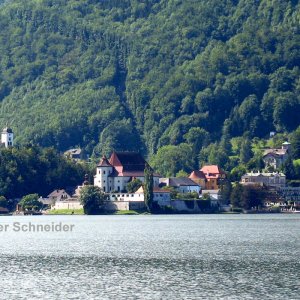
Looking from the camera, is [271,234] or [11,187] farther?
[11,187]

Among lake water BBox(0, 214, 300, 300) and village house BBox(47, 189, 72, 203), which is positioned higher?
village house BBox(47, 189, 72, 203)

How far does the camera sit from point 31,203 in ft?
606

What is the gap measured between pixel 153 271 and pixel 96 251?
15.7m

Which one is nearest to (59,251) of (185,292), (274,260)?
(274,260)

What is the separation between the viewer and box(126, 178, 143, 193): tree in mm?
185325

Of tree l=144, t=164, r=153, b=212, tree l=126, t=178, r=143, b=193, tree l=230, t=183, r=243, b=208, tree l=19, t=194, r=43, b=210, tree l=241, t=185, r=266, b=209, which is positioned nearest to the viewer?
tree l=144, t=164, r=153, b=212

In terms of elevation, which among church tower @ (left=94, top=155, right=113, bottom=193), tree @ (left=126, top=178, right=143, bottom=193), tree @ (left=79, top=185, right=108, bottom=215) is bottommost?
tree @ (left=79, top=185, right=108, bottom=215)

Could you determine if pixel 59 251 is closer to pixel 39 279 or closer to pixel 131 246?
pixel 131 246

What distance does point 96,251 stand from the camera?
283 feet

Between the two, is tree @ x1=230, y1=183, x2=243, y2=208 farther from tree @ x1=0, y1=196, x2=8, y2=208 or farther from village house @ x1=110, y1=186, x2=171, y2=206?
tree @ x1=0, y1=196, x2=8, y2=208

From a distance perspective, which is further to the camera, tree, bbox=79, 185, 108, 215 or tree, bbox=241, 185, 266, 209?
tree, bbox=241, 185, 266, 209

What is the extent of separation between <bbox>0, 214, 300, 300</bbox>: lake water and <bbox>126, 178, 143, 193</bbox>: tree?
73.2m

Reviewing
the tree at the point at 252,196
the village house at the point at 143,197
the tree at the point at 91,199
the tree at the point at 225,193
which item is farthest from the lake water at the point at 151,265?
the tree at the point at 225,193

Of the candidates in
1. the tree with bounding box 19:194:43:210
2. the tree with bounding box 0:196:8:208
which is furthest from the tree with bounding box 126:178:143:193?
the tree with bounding box 0:196:8:208
